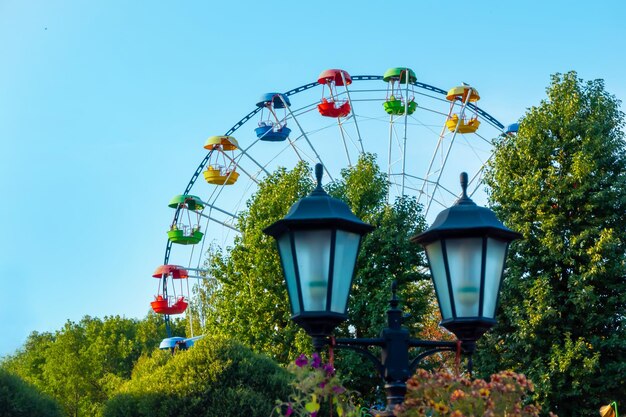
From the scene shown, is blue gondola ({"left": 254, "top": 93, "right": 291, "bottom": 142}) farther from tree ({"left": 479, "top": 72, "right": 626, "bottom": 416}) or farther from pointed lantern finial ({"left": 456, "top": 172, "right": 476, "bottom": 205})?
pointed lantern finial ({"left": 456, "top": 172, "right": 476, "bottom": 205})

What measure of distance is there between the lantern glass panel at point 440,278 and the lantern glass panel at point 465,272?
0.14 ft

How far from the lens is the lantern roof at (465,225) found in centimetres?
558

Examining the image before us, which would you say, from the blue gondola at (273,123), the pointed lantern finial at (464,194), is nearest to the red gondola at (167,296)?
the blue gondola at (273,123)

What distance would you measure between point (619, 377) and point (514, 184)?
16.5 ft

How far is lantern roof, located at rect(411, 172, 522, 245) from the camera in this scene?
5.58 m

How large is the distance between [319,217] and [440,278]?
0.86 m

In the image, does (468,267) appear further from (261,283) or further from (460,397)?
(261,283)

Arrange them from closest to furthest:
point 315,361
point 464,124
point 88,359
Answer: point 315,361
point 464,124
point 88,359

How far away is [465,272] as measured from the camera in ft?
18.2

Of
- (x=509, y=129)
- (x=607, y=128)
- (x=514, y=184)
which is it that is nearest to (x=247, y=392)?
(x=514, y=184)

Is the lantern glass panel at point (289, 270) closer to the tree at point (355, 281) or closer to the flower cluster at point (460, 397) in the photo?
the flower cluster at point (460, 397)

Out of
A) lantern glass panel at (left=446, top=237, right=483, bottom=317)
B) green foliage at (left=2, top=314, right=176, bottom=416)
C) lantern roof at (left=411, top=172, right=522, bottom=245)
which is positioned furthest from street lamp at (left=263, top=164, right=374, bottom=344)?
green foliage at (left=2, top=314, right=176, bottom=416)

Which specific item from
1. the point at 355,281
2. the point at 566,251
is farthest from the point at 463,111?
the point at 566,251

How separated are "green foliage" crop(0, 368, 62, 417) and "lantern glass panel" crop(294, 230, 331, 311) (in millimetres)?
20591
